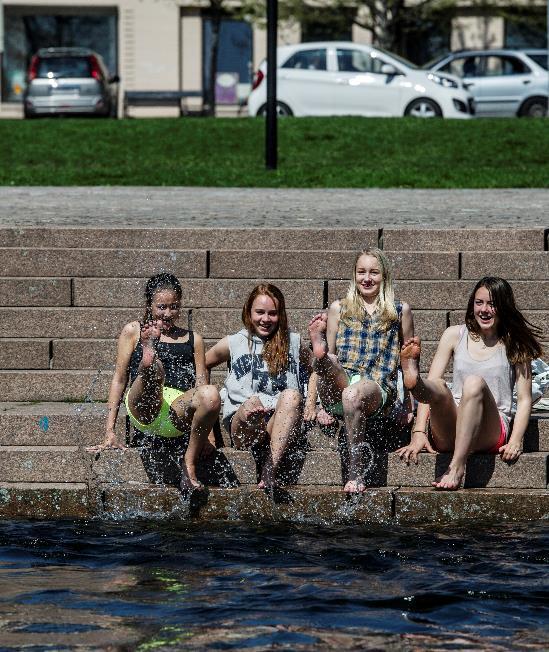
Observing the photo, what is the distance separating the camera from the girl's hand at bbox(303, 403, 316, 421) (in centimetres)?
858

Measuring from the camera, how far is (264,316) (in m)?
8.55

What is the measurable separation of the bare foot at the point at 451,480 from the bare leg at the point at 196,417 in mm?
1259

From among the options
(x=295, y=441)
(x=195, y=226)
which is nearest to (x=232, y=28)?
(x=195, y=226)

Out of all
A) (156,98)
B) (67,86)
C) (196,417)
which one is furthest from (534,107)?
(196,417)

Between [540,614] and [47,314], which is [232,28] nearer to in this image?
[47,314]

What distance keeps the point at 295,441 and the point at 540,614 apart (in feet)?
7.18

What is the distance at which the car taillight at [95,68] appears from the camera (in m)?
32.3

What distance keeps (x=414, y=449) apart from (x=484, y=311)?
86 cm

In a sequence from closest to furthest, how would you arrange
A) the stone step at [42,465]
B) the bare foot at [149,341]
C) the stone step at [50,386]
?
the bare foot at [149,341] < the stone step at [42,465] < the stone step at [50,386]

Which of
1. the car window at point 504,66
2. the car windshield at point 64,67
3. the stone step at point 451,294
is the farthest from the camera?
the car windshield at point 64,67

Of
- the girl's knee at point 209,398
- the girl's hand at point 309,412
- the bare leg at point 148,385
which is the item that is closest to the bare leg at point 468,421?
the girl's hand at point 309,412

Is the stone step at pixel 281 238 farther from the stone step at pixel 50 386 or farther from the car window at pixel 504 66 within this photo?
the car window at pixel 504 66

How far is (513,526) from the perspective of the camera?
26.6ft

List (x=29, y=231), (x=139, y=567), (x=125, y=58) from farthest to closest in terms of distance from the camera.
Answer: (x=125, y=58) → (x=29, y=231) → (x=139, y=567)
